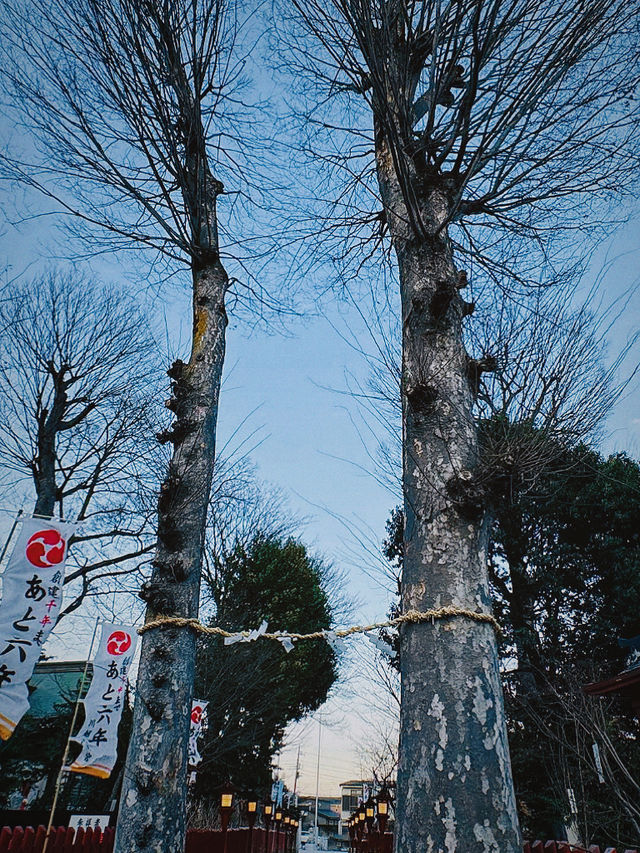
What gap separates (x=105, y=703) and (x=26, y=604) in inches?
125

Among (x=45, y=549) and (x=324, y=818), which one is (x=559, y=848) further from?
(x=324, y=818)

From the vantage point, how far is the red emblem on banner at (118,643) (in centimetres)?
763

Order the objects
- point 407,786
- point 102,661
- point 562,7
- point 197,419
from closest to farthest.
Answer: point 407,786 → point 562,7 → point 197,419 → point 102,661

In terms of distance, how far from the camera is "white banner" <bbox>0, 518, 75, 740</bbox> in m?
4.60

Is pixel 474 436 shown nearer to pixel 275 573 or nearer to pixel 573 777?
pixel 573 777

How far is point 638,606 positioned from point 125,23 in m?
12.6

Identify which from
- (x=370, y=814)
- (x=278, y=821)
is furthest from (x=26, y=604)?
(x=278, y=821)

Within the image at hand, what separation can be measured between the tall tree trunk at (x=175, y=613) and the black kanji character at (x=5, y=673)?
237 cm

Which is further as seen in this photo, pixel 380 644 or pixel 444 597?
pixel 380 644

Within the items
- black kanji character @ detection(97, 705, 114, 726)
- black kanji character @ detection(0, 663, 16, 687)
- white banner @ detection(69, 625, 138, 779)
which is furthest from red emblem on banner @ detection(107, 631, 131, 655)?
black kanji character @ detection(0, 663, 16, 687)

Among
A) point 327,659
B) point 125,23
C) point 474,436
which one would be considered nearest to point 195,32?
point 125,23

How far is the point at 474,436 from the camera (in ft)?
8.44

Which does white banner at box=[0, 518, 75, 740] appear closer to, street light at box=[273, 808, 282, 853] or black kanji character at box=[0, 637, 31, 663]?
black kanji character at box=[0, 637, 31, 663]

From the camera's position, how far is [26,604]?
5023 mm
